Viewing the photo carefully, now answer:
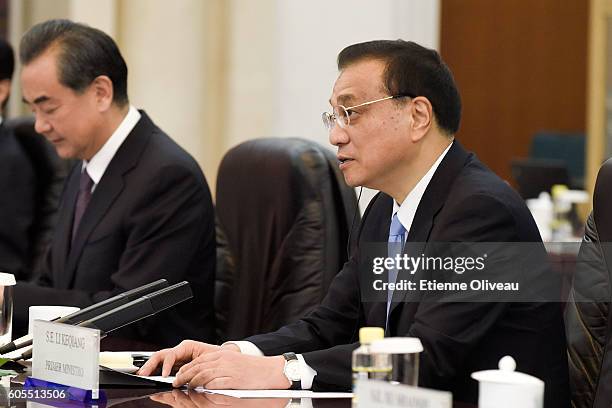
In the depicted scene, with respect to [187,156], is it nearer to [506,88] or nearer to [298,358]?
[298,358]

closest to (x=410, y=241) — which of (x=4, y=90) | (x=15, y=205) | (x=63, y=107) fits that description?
(x=63, y=107)

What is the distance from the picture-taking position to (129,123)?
3.53 metres

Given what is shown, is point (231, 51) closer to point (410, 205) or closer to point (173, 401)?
point (410, 205)

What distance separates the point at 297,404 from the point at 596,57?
655cm

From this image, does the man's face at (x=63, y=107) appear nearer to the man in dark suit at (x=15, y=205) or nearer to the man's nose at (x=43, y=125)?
the man's nose at (x=43, y=125)

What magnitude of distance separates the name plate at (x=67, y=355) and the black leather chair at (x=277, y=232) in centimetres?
118

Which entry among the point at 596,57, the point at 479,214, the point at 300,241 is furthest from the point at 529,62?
the point at 479,214

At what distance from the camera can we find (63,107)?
11.6 feet

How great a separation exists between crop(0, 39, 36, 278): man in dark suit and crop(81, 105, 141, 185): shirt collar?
0.96 m

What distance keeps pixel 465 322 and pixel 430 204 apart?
0.30 meters

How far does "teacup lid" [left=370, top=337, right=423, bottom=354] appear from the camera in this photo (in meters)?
1.70

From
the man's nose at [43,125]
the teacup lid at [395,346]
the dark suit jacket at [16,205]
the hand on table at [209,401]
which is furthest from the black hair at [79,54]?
the teacup lid at [395,346]

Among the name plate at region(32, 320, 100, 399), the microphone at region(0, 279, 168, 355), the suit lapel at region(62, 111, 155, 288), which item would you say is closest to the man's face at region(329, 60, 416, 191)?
the microphone at region(0, 279, 168, 355)

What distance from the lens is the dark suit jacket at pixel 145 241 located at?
3.22 metres
